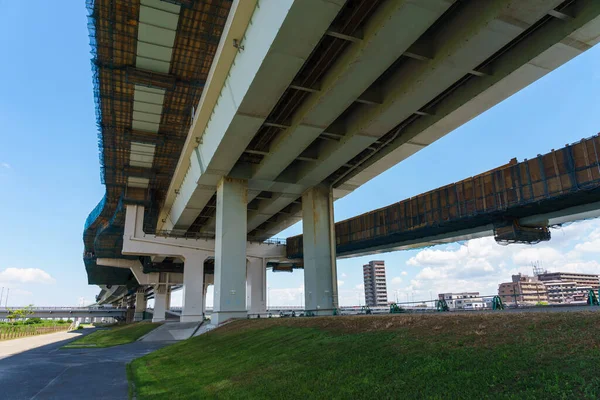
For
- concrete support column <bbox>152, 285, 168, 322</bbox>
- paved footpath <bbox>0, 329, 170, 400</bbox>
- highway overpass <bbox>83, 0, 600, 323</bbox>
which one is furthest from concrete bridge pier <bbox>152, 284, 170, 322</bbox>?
paved footpath <bbox>0, 329, 170, 400</bbox>

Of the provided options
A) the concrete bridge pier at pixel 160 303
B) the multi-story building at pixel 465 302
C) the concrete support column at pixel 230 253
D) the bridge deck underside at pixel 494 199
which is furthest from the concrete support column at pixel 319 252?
the concrete bridge pier at pixel 160 303

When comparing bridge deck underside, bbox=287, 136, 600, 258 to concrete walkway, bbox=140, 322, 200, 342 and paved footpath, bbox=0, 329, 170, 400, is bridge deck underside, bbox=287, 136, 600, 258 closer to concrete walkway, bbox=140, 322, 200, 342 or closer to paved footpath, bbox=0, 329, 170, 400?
concrete walkway, bbox=140, 322, 200, 342

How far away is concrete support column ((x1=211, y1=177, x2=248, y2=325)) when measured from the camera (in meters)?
29.8

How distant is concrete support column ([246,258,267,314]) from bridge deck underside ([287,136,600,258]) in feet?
49.1

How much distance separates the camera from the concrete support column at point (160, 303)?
5889 centimetres

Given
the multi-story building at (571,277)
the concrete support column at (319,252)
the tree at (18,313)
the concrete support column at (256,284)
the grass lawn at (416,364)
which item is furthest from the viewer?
the multi-story building at (571,277)

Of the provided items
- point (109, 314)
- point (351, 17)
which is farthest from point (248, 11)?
point (109, 314)

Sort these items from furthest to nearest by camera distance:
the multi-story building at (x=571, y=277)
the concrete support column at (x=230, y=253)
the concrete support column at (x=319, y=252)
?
1. the multi-story building at (x=571, y=277)
2. the concrete support column at (x=319, y=252)
3. the concrete support column at (x=230, y=253)

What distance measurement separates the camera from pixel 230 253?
30375 millimetres

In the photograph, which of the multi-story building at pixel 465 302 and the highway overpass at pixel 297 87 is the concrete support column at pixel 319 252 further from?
the multi-story building at pixel 465 302

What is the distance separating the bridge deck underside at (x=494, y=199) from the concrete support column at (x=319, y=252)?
5428 mm

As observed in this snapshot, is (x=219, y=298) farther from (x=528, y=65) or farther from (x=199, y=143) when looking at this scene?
(x=528, y=65)

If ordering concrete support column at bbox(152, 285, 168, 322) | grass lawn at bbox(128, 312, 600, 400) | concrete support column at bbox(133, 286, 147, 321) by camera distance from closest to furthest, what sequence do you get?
grass lawn at bbox(128, 312, 600, 400), concrete support column at bbox(152, 285, 168, 322), concrete support column at bbox(133, 286, 147, 321)

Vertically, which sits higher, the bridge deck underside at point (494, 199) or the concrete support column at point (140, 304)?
the bridge deck underside at point (494, 199)
